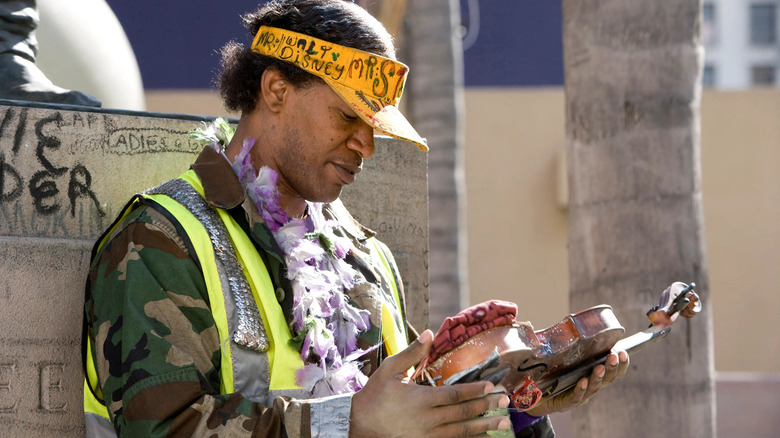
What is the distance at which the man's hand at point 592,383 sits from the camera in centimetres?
264

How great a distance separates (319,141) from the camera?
2.76 metres

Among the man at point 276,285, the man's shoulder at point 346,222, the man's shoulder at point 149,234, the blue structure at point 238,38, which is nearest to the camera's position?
the man at point 276,285

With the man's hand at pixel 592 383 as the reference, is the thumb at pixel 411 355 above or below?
above

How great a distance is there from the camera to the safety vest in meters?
2.46

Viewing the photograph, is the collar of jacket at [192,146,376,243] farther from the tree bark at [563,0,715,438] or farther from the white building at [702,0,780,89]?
the white building at [702,0,780,89]

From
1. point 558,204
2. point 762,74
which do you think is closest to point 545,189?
point 558,204

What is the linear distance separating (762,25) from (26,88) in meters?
57.5

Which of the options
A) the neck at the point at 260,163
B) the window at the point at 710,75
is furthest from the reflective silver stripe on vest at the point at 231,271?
the window at the point at 710,75

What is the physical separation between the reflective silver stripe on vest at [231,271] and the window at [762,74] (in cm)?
5705

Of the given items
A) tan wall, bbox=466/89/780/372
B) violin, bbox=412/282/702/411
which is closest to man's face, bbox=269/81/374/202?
violin, bbox=412/282/702/411

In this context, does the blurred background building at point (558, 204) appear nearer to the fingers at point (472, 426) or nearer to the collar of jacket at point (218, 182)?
the collar of jacket at point (218, 182)

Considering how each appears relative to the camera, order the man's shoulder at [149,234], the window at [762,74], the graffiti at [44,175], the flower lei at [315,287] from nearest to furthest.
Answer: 1. the man's shoulder at [149,234]
2. the flower lei at [315,287]
3. the graffiti at [44,175]
4. the window at [762,74]

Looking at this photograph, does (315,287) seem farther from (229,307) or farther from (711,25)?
(711,25)

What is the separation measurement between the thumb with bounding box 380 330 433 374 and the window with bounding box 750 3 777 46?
57.9 meters
